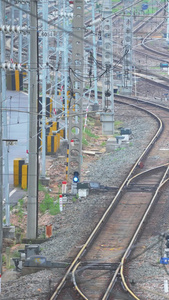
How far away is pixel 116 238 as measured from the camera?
2459cm

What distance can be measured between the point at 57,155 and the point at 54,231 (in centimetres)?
1168

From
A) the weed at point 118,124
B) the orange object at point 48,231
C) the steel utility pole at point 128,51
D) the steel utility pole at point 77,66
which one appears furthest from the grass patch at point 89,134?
the orange object at point 48,231

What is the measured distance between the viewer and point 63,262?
2211 cm

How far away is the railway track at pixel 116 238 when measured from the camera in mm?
20141

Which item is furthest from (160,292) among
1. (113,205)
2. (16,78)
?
(16,78)

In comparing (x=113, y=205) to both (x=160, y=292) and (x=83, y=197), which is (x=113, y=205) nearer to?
(x=83, y=197)

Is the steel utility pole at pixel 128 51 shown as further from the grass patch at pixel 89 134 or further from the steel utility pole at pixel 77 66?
the steel utility pole at pixel 77 66

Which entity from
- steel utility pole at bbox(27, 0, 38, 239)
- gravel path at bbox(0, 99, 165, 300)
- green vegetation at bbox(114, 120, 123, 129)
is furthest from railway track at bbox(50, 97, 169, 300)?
green vegetation at bbox(114, 120, 123, 129)

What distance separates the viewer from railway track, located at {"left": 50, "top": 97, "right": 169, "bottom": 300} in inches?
793

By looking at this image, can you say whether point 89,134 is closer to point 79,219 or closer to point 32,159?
point 79,219

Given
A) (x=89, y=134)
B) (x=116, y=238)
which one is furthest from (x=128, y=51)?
(x=116, y=238)

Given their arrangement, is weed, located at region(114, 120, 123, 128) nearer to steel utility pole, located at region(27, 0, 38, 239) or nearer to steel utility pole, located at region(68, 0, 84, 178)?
steel utility pole, located at region(68, 0, 84, 178)

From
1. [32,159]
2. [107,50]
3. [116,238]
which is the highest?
[107,50]

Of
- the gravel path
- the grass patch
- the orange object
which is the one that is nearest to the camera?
the gravel path
